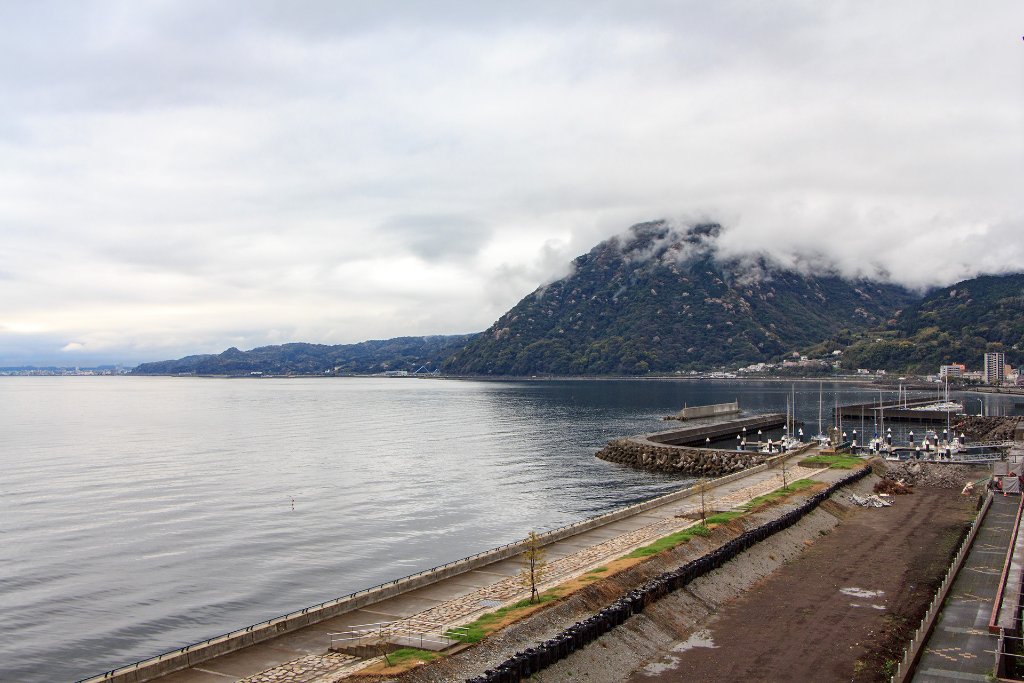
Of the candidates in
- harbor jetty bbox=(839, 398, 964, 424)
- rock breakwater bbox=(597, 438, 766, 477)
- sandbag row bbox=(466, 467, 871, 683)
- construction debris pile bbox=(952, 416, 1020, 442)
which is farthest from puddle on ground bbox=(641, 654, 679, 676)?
harbor jetty bbox=(839, 398, 964, 424)

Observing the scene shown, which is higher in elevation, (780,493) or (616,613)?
(780,493)

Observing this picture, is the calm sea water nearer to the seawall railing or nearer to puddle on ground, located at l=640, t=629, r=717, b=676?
puddle on ground, located at l=640, t=629, r=717, b=676

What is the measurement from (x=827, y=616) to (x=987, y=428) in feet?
414

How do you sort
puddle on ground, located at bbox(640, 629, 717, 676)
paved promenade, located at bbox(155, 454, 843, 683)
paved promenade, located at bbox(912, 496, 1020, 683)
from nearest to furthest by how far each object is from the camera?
1. paved promenade, located at bbox(912, 496, 1020, 683)
2. paved promenade, located at bbox(155, 454, 843, 683)
3. puddle on ground, located at bbox(640, 629, 717, 676)

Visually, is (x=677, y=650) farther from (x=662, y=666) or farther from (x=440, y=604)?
(x=440, y=604)

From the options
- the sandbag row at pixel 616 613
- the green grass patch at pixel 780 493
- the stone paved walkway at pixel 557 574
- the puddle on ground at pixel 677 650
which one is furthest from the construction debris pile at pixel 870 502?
the puddle on ground at pixel 677 650

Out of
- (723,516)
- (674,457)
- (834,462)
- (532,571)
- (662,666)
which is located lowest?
(662,666)

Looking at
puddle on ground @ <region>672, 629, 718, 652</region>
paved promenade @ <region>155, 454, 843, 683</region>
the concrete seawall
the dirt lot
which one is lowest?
puddle on ground @ <region>672, 629, 718, 652</region>

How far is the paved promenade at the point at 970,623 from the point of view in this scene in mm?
30438

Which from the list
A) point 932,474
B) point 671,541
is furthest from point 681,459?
point 671,541

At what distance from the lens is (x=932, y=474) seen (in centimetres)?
8594

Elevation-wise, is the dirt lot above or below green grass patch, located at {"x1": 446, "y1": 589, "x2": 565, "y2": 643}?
below

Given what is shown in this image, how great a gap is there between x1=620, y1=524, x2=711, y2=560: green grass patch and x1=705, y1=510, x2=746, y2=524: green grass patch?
83.3 inches

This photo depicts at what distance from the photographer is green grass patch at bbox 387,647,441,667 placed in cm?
3114
